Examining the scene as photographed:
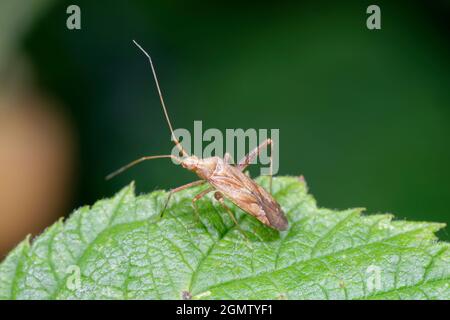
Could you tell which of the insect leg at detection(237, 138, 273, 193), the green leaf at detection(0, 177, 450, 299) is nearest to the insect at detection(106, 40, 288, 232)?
the insect leg at detection(237, 138, 273, 193)

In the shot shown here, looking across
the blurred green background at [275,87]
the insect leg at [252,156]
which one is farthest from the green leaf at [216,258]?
the blurred green background at [275,87]

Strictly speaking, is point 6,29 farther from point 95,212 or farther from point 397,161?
point 397,161

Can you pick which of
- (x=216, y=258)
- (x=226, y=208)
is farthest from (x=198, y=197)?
(x=216, y=258)

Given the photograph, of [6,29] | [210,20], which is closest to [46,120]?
[6,29]

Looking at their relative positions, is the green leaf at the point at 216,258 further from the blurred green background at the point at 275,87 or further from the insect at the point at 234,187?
the blurred green background at the point at 275,87

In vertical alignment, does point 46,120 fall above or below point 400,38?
below

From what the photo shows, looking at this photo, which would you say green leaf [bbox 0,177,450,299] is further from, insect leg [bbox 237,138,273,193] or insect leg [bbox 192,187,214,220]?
insect leg [bbox 237,138,273,193]
